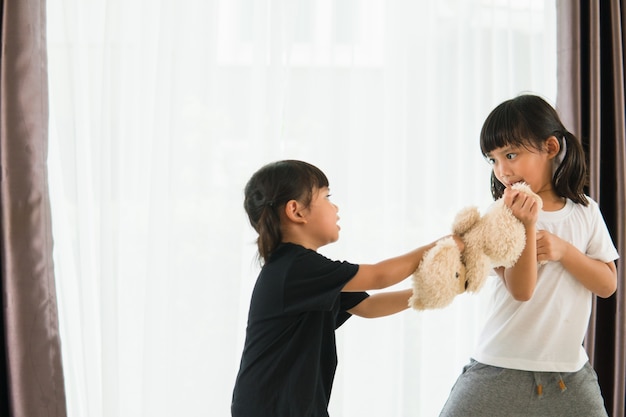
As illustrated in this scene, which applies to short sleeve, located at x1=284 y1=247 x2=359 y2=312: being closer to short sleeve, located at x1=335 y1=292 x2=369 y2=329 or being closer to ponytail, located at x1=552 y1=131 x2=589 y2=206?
short sleeve, located at x1=335 y1=292 x2=369 y2=329

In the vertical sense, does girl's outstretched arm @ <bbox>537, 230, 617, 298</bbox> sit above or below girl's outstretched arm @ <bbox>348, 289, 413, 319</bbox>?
above

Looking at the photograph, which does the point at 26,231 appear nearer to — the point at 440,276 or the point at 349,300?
the point at 349,300

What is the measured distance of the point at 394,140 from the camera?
2051mm

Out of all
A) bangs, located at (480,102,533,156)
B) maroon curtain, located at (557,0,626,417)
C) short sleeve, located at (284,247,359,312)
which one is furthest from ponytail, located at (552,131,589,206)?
maroon curtain, located at (557,0,626,417)

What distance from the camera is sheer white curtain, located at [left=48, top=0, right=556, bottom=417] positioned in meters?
2.00

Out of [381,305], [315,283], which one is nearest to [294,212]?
[315,283]

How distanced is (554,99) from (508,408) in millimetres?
1189

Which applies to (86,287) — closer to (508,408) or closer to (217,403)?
(217,403)

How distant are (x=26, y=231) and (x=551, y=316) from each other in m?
1.53

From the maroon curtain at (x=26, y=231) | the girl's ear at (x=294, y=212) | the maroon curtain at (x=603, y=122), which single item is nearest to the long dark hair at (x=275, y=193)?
the girl's ear at (x=294, y=212)

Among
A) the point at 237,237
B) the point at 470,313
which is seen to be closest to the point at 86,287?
the point at 237,237

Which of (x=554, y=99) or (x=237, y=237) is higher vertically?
(x=554, y=99)

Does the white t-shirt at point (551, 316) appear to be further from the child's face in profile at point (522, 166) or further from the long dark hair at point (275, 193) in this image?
the long dark hair at point (275, 193)

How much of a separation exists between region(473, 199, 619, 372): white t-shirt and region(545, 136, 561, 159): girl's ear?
12cm
